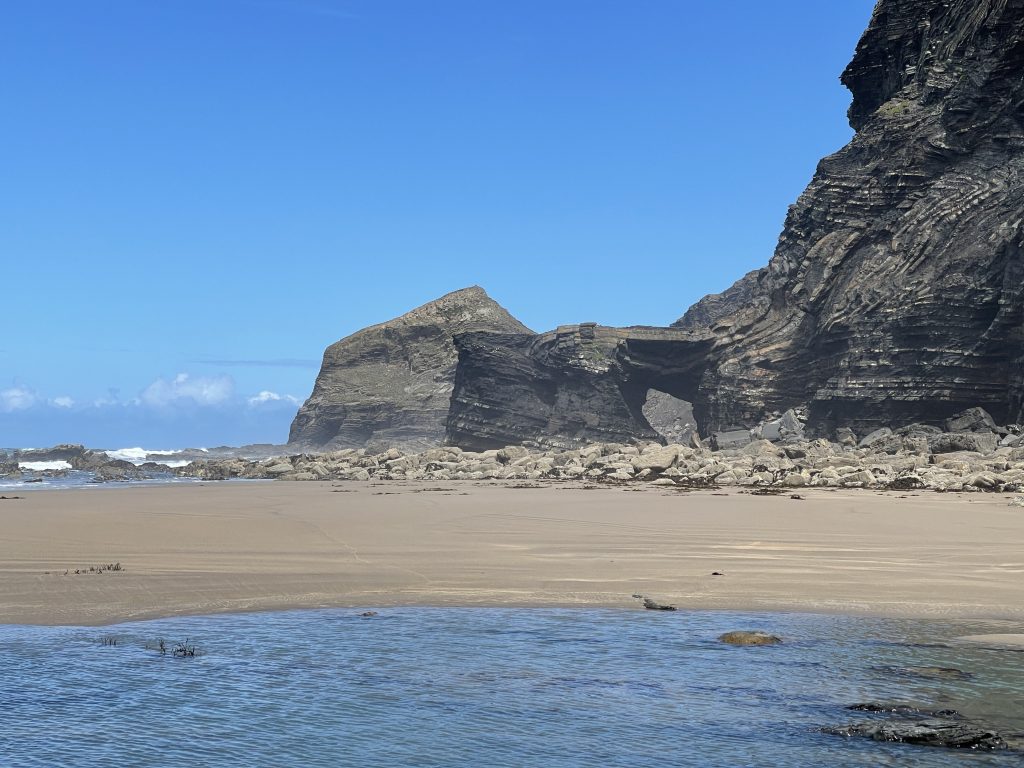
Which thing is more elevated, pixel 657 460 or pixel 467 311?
pixel 467 311

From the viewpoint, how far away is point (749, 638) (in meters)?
9.09

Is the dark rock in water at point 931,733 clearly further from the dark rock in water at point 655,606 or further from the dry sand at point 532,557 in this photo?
the dark rock in water at point 655,606

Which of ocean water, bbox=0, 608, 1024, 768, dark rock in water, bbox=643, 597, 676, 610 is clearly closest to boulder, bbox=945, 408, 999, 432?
dark rock in water, bbox=643, 597, 676, 610

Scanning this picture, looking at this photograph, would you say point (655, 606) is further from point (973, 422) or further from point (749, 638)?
point (973, 422)

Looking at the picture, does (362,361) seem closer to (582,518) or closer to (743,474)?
(743,474)

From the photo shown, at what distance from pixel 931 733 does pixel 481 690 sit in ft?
10.0

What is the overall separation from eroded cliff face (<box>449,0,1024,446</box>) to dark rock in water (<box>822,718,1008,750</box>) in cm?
3876

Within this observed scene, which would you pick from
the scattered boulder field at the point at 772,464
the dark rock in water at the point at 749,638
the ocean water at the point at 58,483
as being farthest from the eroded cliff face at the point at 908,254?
the dark rock in water at the point at 749,638

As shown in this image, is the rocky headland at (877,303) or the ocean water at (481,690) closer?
the ocean water at (481,690)

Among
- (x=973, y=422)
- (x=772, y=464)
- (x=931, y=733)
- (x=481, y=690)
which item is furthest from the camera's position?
(x=973, y=422)

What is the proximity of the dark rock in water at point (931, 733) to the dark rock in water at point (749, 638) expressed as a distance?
245cm

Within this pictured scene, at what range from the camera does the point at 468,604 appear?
10984 millimetres

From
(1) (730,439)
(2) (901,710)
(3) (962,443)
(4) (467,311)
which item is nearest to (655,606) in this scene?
(2) (901,710)

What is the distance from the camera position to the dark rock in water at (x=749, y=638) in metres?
9.02
